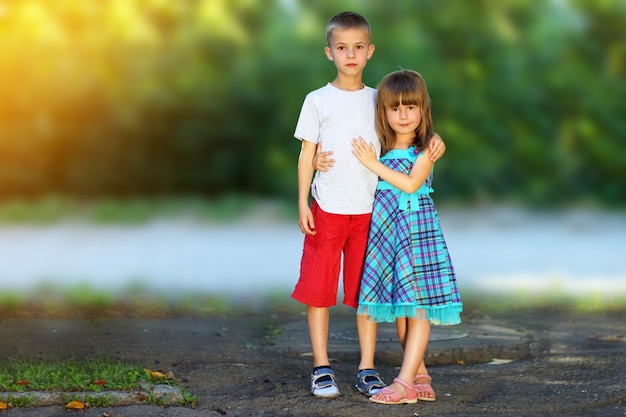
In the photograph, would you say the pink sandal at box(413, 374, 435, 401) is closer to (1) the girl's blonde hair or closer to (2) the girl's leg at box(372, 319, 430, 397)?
(2) the girl's leg at box(372, 319, 430, 397)

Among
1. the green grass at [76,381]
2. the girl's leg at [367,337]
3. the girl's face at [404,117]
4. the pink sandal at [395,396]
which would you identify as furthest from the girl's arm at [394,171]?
the green grass at [76,381]

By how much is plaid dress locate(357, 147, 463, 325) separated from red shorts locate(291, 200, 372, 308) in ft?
0.19

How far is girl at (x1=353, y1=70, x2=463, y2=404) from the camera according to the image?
355cm

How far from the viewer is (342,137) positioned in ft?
11.8

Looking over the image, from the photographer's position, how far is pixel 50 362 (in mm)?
4082

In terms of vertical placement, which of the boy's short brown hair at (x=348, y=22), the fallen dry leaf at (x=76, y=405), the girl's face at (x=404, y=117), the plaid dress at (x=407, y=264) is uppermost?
the boy's short brown hair at (x=348, y=22)

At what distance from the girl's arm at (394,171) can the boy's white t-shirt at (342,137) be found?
0.14 ft

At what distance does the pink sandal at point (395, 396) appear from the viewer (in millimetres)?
3494

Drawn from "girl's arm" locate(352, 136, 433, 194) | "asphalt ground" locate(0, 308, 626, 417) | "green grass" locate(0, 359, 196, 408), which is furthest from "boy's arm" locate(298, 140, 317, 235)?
"green grass" locate(0, 359, 196, 408)

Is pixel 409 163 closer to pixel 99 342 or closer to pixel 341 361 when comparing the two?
pixel 341 361

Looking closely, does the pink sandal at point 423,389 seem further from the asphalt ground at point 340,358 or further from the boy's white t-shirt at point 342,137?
the boy's white t-shirt at point 342,137

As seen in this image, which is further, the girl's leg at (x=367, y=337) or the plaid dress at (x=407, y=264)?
the girl's leg at (x=367, y=337)

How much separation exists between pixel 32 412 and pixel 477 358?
219 cm

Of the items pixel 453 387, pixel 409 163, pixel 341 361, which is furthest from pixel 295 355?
pixel 409 163
